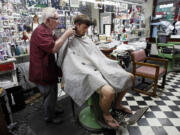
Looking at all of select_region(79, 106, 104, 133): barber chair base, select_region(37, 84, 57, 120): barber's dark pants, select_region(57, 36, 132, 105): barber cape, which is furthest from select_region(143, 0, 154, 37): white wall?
select_region(37, 84, 57, 120): barber's dark pants

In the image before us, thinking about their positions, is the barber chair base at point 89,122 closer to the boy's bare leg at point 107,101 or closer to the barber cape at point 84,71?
the boy's bare leg at point 107,101

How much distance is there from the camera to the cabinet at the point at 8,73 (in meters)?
1.96

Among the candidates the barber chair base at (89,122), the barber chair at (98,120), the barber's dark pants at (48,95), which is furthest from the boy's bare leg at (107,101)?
the barber's dark pants at (48,95)

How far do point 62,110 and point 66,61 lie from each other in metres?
0.93

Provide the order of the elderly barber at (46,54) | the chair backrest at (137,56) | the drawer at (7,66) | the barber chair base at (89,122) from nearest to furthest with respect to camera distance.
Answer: the elderly barber at (46,54)
the barber chair base at (89,122)
the drawer at (7,66)
the chair backrest at (137,56)

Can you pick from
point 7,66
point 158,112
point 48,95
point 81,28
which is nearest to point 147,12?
point 158,112

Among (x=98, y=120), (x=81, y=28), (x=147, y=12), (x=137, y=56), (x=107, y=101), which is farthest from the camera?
(x=147, y=12)

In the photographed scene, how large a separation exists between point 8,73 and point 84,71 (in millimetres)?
1457

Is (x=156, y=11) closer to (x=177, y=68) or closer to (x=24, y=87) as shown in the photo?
(x=177, y=68)

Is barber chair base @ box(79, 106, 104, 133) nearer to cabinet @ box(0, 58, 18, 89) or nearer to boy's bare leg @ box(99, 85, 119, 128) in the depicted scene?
boy's bare leg @ box(99, 85, 119, 128)

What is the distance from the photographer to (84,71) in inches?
60.1

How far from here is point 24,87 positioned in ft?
7.97

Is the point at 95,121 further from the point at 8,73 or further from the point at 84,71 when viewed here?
the point at 8,73

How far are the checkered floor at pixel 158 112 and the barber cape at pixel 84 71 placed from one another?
0.61 metres
